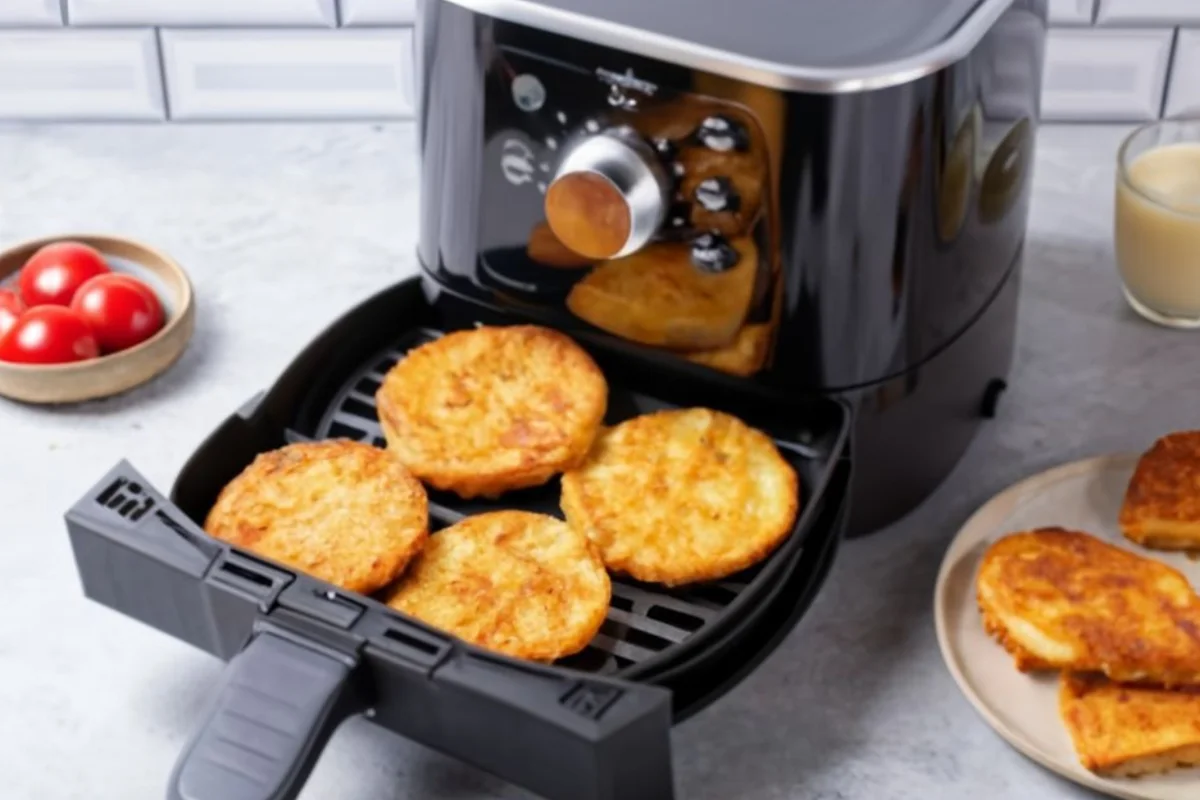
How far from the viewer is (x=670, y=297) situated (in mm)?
915

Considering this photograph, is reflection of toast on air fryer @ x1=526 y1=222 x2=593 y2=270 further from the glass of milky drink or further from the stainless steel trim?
the glass of milky drink

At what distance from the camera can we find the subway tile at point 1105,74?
4.26ft

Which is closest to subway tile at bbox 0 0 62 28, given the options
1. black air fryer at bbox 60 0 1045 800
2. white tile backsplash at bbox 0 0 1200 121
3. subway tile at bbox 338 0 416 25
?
white tile backsplash at bbox 0 0 1200 121

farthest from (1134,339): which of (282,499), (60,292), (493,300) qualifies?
(60,292)

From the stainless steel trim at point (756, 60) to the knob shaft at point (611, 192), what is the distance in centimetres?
6

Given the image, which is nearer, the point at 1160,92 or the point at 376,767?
the point at 376,767

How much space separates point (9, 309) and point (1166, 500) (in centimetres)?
78

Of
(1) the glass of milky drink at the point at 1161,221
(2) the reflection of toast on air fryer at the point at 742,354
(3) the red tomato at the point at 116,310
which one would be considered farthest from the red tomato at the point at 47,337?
(1) the glass of milky drink at the point at 1161,221

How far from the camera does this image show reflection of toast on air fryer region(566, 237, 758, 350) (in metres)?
0.89

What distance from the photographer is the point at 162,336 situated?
108 cm

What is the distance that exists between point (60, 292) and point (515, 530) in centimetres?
44

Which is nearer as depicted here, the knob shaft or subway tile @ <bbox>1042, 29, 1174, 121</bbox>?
the knob shaft

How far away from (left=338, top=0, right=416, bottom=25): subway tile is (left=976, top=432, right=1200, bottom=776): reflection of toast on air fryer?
70 cm

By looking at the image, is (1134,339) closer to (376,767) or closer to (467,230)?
(467,230)
